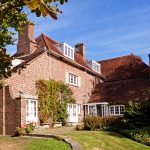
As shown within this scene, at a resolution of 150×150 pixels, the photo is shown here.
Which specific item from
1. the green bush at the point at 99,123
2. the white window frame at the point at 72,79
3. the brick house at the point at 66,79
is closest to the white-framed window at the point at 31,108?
the brick house at the point at 66,79

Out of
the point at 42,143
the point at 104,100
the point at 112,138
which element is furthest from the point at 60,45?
the point at 42,143

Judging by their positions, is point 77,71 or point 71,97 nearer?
point 71,97

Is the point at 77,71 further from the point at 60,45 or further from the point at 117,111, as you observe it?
the point at 117,111

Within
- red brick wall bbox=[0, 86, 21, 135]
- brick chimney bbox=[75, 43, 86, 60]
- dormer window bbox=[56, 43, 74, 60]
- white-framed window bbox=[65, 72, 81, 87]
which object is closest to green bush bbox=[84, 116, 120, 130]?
red brick wall bbox=[0, 86, 21, 135]

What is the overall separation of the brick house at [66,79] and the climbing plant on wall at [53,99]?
0.80m

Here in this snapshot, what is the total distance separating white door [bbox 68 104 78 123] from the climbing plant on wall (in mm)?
1172

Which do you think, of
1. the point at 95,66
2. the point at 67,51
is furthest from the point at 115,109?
the point at 67,51

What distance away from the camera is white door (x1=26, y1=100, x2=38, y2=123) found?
78.1ft

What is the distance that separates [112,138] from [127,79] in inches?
807

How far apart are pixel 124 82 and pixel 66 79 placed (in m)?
9.40

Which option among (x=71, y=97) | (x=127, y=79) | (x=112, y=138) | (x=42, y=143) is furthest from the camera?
(x=127, y=79)

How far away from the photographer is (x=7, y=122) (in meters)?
22.5

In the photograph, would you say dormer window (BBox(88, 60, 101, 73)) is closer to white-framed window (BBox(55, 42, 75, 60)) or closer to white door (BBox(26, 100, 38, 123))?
white-framed window (BBox(55, 42, 75, 60))

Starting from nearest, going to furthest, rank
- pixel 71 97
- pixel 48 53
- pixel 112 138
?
pixel 112 138 → pixel 48 53 → pixel 71 97
